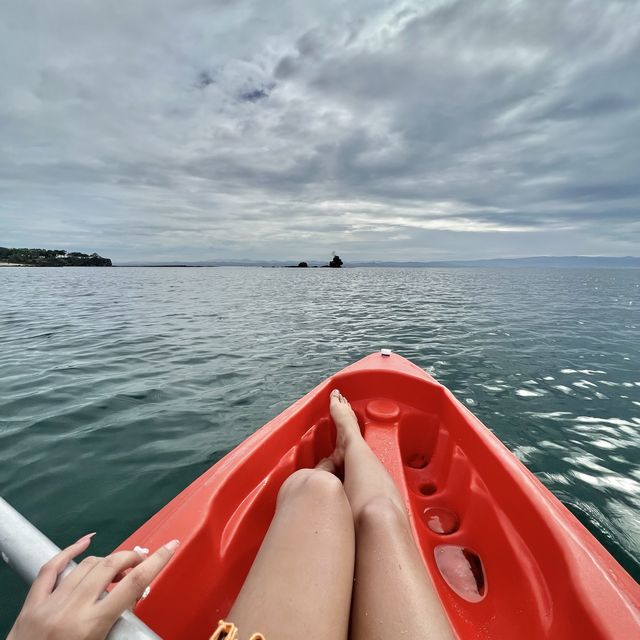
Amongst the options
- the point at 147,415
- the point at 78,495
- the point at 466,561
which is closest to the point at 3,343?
the point at 147,415

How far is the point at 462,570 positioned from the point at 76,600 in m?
2.17

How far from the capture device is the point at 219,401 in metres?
5.24

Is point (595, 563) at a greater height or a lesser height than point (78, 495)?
greater

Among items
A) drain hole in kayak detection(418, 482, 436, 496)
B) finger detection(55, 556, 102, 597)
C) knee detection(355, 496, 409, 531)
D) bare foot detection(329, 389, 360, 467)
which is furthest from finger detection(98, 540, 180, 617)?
drain hole in kayak detection(418, 482, 436, 496)

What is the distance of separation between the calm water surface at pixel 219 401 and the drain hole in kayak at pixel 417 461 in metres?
1.44

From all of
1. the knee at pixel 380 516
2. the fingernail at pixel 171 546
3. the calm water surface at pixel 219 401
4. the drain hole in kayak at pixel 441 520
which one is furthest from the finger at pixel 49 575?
the drain hole in kayak at pixel 441 520

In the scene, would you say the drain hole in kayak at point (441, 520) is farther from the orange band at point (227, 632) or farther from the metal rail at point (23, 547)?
the metal rail at point (23, 547)

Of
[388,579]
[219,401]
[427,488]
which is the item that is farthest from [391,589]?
[219,401]

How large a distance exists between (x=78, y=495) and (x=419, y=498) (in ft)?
10.8

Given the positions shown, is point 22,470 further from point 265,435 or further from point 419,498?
point 419,498

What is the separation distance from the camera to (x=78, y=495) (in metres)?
3.13

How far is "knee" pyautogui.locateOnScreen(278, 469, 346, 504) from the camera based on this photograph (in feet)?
5.25

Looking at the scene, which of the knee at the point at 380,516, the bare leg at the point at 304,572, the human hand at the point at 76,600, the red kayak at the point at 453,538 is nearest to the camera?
the human hand at the point at 76,600

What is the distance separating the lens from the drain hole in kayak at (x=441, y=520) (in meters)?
2.38
